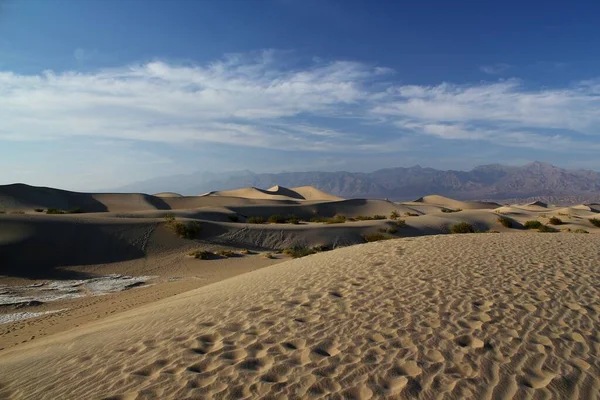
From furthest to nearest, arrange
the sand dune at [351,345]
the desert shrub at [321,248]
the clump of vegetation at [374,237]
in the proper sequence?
the clump of vegetation at [374,237], the desert shrub at [321,248], the sand dune at [351,345]

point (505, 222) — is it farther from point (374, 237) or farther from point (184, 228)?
point (184, 228)

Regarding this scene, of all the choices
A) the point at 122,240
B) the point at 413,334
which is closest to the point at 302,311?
the point at 413,334

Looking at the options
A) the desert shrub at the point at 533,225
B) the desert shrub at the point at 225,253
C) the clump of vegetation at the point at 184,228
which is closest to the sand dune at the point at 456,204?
the desert shrub at the point at 533,225

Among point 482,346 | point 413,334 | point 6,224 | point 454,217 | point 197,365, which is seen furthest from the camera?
point 454,217

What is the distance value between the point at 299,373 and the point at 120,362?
2540mm

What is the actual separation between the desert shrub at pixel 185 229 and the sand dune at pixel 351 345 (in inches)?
543

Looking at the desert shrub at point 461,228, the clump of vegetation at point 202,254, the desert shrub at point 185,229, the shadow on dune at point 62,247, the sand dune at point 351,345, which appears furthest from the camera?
the desert shrub at point 461,228

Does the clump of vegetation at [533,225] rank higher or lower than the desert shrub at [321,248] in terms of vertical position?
lower

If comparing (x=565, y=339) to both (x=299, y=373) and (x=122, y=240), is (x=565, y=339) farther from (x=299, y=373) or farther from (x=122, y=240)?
(x=122, y=240)

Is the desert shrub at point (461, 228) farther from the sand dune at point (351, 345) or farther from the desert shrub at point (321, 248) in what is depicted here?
the sand dune at point (351, 345)

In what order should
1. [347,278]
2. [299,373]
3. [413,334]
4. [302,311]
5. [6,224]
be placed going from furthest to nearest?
[6,224] < [347,278] < [302,311] < [413,334] < [299,373]

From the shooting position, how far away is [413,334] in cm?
586

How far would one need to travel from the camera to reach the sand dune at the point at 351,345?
179 inches

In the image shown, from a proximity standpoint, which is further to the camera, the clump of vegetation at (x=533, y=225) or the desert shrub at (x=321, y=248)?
the clump of vegetation at (x=533, y=225)
